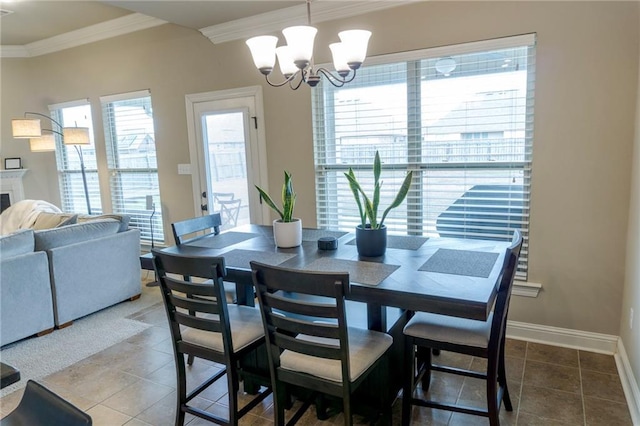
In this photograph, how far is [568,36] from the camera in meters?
2.69

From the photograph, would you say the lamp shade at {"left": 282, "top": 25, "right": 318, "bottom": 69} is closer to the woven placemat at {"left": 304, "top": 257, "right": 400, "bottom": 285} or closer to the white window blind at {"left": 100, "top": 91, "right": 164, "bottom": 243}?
the woven placemat at {"left": 304, "top": 257, "right": 400, "bottom": 285}

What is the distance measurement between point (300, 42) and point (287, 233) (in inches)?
41.9

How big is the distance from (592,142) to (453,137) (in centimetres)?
90

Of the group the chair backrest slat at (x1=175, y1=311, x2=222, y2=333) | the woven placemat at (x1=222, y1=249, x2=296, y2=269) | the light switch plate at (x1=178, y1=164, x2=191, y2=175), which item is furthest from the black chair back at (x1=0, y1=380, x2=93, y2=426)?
the light switch plate at (x1=178, y1=164, x2=191, y2=175)

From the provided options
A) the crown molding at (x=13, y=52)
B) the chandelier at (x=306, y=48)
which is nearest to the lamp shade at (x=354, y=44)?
the chandelier at (x=306, y=48)

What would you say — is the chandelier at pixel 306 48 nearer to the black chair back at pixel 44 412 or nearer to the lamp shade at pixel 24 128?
the black chair back at pixel 44 412

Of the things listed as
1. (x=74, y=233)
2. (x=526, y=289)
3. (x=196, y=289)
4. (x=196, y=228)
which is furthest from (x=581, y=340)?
(x=74, y=233)

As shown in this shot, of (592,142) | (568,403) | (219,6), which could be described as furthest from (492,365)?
(219,6)

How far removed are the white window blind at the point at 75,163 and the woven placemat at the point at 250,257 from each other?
12.9ft

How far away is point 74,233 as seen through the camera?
3.62m

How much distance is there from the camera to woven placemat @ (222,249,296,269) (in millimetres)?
2205

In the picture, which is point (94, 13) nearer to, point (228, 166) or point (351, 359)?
point (228, 166)

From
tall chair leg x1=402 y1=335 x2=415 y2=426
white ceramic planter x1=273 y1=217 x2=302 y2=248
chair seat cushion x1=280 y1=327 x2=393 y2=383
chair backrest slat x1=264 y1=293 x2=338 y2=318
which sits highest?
white ceramic planter x1=273 y1=217 x2=302 y2=248

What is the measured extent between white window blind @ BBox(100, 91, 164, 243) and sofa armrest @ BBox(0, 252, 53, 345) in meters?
1.58
